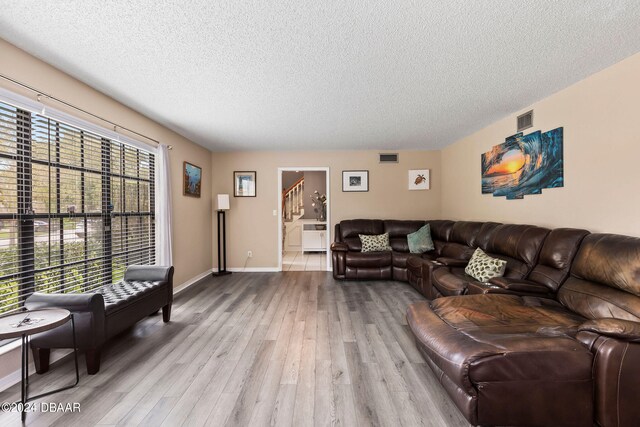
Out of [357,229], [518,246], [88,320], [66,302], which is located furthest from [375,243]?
[66,302]

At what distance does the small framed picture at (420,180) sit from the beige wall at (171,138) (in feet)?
14.4

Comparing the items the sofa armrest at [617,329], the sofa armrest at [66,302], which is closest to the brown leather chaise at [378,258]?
the sofa armrest at [617,329]

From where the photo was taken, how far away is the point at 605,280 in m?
1.95

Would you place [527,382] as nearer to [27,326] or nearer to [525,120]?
[27,326]

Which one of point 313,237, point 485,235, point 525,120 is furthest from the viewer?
point 313,237

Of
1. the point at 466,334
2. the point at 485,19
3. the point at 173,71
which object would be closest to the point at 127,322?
the point at 173,71

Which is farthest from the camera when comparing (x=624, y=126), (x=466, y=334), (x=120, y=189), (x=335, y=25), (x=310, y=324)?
(x=120, y=189)

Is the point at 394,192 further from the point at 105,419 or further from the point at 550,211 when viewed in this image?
the point at 105,419

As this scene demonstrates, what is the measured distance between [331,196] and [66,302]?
4.40 m

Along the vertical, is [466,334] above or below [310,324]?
above

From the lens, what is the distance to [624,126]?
7.40ft

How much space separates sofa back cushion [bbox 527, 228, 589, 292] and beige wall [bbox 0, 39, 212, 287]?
476 centimetres

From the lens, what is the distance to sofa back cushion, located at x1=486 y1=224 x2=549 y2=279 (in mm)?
Answer: 2699

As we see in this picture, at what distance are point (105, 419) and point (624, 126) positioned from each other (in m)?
4.52
